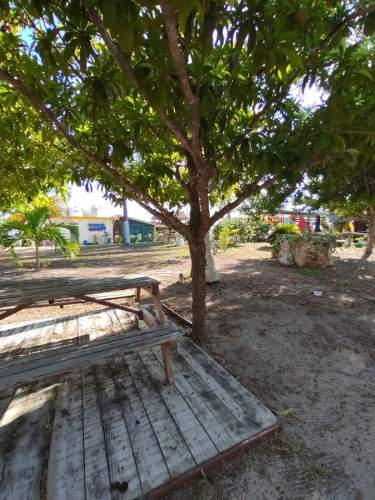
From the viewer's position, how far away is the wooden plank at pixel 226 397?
1860 millimetres

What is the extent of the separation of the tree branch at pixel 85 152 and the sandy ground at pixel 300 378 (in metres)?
1.68

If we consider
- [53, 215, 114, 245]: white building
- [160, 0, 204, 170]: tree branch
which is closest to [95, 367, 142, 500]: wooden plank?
[160, 0, 204, 170]: tree branch

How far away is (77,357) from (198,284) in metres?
Answer: 1.59

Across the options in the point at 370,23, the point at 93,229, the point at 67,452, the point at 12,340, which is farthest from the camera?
the point at 93,229

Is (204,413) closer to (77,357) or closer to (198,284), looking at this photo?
(77,357)

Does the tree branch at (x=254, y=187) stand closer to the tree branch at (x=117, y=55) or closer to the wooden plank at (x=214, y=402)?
the tree branch at (x=117, y=55)

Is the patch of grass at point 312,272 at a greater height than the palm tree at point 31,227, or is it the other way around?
the palm tree at point 31,227

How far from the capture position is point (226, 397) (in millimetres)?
2141

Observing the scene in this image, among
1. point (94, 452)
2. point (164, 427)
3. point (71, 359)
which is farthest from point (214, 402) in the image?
point (71, 359)

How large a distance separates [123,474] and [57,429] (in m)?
0.65

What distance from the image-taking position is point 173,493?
1.47 m

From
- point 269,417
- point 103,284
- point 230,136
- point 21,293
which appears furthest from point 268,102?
point 21,293

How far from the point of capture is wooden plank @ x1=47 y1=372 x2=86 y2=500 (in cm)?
143

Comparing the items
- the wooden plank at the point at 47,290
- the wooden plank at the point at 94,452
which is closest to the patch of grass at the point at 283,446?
the wooden plank at the point at 94,452
